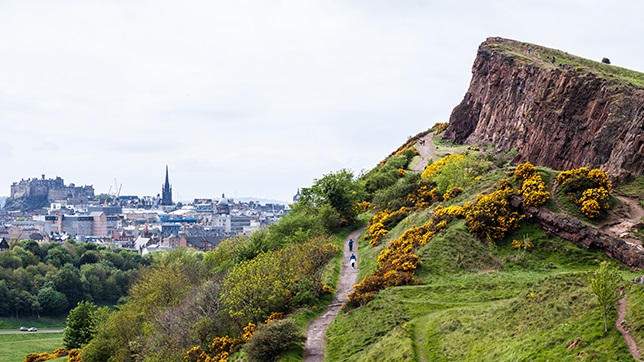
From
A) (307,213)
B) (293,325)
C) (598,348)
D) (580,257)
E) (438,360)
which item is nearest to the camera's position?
(598,348)

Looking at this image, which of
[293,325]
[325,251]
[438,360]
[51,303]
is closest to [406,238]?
[325,251]

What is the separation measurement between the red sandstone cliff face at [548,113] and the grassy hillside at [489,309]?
16.9 m

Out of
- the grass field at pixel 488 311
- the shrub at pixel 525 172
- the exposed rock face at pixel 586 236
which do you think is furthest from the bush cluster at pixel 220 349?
the shrub at pixel 525 172

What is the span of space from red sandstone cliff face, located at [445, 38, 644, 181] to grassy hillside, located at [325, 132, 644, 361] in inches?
665

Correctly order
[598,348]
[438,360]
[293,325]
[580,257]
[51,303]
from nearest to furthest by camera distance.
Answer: [598,348] < [438,360] < [293,325] < [580,257] < [51,303]

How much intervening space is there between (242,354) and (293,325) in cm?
452

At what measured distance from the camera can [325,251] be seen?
55.9m

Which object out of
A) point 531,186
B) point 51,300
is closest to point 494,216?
point 531,186

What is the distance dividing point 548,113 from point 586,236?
4274 cm

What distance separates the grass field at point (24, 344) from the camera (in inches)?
3214

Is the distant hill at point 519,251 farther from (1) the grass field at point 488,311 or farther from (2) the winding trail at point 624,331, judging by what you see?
(2) the winding trail at point 624,331

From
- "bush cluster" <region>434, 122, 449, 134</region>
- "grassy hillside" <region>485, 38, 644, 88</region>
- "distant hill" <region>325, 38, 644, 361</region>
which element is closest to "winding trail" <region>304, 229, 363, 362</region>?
"distant hill" <region>325, 38, 644, 361</region>

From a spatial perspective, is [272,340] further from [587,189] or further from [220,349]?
[587,189]

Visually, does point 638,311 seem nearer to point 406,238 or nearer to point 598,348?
point 598,348
